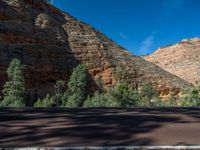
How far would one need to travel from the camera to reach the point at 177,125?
159 inches

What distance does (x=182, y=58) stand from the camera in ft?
225

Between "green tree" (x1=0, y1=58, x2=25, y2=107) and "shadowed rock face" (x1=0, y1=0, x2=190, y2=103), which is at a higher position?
"shadowed rock face" (x1=0, y1=0, x2=190, y2=103)

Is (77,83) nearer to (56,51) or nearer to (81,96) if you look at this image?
(81,96)

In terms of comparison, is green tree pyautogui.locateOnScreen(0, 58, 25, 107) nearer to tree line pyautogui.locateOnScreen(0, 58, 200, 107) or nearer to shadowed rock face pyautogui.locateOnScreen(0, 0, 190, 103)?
tree line pyautogui.locateOnScreen(0, 58, 200, 107)

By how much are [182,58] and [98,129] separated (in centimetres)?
6647

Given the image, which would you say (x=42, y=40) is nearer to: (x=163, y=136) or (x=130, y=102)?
(x=130, y=102)

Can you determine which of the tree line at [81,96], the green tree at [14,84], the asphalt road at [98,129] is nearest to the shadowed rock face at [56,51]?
the tree line at [81,96]

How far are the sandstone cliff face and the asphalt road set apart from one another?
187 feet

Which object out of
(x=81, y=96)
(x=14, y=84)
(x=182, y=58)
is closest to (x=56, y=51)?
(x=81, y=96)

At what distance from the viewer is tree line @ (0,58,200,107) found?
958 inches

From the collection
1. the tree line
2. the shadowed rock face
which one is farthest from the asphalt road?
the shadowed rock face

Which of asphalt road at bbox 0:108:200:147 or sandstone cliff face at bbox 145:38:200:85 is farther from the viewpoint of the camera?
sandstone cliff face at bbox 145:38:200:85

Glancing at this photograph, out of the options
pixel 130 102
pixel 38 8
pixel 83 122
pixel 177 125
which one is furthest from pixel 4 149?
pixel 38 8

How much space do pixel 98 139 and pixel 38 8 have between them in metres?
46.3
